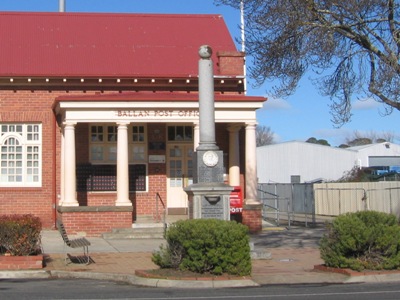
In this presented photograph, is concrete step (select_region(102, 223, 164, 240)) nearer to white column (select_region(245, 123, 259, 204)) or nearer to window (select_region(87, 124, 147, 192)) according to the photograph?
window (select_region(87, 124, 147, 192))

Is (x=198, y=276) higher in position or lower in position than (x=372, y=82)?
lower

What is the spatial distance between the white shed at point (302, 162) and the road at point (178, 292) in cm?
4859

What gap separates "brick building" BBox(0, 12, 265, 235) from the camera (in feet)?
77.8

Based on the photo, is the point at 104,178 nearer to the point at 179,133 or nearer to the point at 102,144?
the point at 102,144

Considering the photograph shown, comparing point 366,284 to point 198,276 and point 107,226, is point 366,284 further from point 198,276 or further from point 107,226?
point 107,226

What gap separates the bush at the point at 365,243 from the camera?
583 inches

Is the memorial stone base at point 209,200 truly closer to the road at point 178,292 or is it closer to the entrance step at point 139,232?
the road at point 178,292

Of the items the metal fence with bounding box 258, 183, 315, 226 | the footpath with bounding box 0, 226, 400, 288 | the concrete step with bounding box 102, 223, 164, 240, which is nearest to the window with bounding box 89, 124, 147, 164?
the concrete step with bounding box 102, 223, 164, 240

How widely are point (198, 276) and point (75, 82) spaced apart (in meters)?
13.0

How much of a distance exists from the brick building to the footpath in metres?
1.89

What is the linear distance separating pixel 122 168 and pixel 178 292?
11181mm

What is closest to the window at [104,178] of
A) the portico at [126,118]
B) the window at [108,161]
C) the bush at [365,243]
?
the window at [108,161]

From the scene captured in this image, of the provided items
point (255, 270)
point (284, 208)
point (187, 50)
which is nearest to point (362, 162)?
point (284, 208)

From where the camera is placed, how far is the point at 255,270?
16.0m
